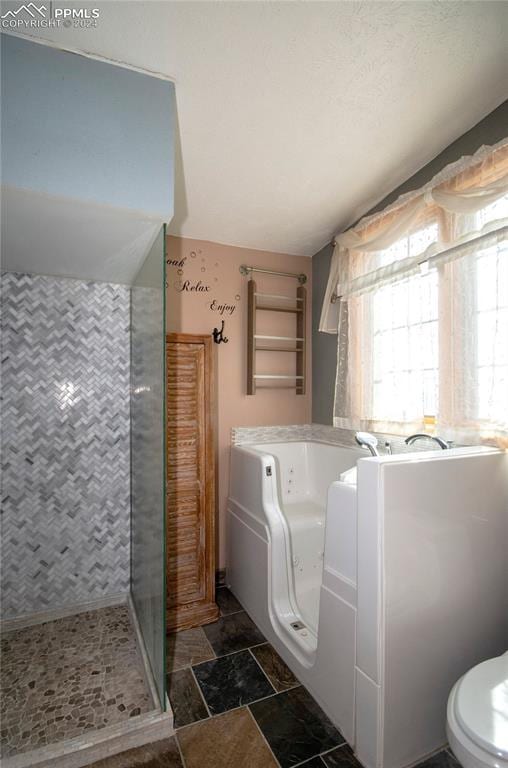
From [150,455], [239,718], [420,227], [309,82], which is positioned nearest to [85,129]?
[309,82]

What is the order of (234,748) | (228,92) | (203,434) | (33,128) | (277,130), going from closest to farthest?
(33,128) → (234,748) → (228,92) → (277,130) → (203,434)

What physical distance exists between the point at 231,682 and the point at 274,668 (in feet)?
0.70

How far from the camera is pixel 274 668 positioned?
1.79m

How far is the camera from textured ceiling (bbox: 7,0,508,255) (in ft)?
4.06

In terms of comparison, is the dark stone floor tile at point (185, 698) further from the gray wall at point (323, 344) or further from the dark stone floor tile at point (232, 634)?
the gray wall at point (323, 344)

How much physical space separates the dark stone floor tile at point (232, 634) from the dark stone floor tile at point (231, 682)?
0.23 ft

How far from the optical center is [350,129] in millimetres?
1716

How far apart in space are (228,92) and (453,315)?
4.49 ft

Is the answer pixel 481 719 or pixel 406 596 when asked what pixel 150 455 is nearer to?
pixel 406 596

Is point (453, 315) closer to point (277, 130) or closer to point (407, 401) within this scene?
point (407, 401)

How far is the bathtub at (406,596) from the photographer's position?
1.26 metres

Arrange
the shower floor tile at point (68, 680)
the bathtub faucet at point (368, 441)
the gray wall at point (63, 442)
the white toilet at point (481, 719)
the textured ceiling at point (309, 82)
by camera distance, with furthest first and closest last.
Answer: the gray wall at point (63, 442)
the bathtub faucet at point (368, 441)
the shower floor tile at point (68, 680)
the textured ceiling at point (309, 82)
the white toilet at point (481, 719)

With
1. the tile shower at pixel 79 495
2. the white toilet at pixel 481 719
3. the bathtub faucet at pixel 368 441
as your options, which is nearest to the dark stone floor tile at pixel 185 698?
the tile shower at pixel 79 495

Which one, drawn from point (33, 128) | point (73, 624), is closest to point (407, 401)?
point (33, 128)
